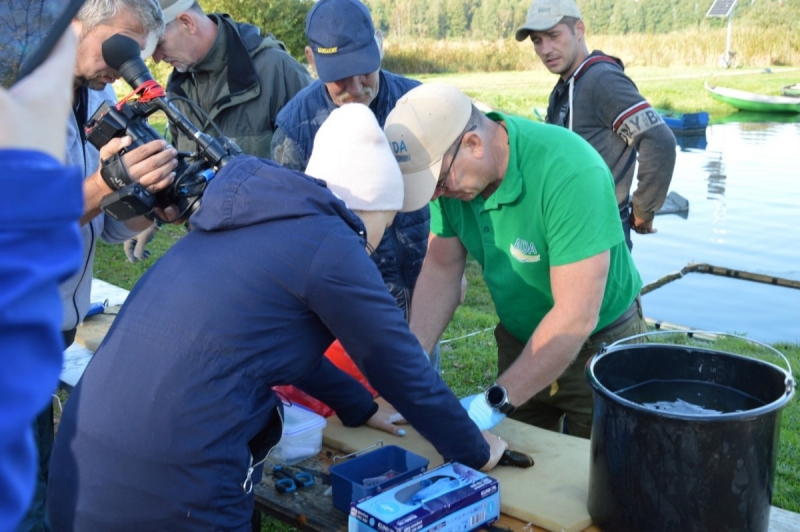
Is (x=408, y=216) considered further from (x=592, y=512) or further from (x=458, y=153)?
(x=592, y=512)

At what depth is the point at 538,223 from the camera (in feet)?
7.11

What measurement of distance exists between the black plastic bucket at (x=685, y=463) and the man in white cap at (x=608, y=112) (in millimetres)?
2062

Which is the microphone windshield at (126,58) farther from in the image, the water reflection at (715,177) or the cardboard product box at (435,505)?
the water reflection at (715,177)

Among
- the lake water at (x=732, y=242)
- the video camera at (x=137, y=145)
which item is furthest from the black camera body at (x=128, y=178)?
the lake water at (x=732, y=242)

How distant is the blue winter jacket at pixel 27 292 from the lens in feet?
1.83

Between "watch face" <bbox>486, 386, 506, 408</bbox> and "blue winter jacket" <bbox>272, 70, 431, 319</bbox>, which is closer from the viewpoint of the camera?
"watch face" <bbox>486, 386, 506, 408</bbox>

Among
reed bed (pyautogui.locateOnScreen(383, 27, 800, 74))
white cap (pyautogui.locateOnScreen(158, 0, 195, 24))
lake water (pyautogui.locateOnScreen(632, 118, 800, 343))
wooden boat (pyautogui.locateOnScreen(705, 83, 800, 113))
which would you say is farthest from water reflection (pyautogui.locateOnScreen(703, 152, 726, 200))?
reed bed (pyautogui.locateOnScreen(383, 27, 800, 74))

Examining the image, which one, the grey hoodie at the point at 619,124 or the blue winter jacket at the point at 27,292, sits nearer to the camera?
the blue winter jacket at the point at 27,292

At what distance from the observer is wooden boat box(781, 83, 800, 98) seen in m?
21.9

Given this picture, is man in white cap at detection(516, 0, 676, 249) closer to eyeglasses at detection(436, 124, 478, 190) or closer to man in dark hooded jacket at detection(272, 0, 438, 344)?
man in dark hooded jacket at detection(272, 0, 438, 344)

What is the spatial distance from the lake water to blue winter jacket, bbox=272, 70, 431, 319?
3565 mm

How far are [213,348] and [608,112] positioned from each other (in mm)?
2719

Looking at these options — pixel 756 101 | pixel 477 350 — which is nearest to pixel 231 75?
pixel 477 350

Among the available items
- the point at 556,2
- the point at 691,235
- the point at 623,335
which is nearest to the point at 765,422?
the point at 623,335
